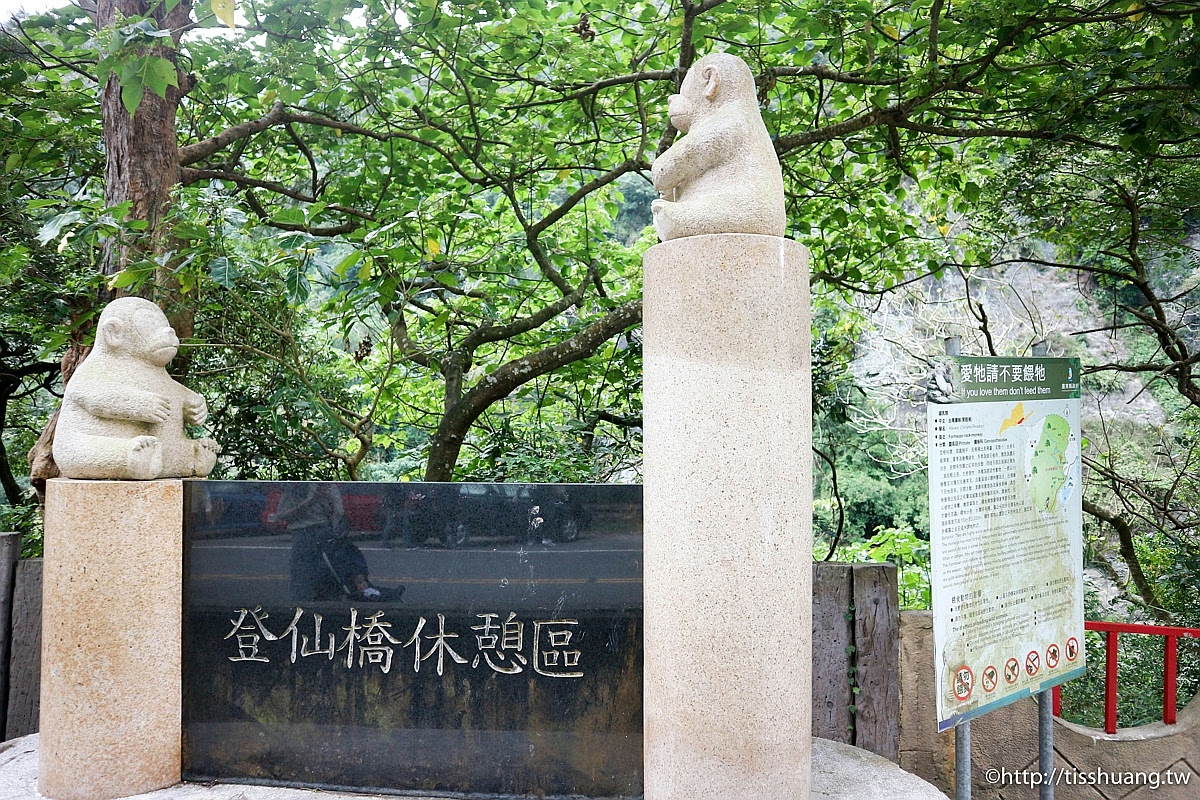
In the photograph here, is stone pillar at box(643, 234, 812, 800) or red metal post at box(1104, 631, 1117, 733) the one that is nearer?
stone pillar at box(643, 234, 812, 800)

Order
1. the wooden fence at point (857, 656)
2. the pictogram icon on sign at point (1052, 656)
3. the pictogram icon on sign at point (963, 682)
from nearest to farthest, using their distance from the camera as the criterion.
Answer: the pictogram icon on sign at point (963, 682), the pictogram icon on sign at point (1052, 656), the wooden fence at point (857, 656)

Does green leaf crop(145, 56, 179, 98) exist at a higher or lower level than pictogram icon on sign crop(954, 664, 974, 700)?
higher

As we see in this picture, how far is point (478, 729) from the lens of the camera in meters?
3.36

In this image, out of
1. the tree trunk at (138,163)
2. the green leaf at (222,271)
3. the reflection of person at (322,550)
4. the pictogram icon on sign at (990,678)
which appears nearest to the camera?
the pictogram icon on sign at (990,678)

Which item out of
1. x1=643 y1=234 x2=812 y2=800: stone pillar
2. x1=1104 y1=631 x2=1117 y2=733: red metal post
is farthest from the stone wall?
x1=643 y1=234 x2=812 y2=800: stone pillar

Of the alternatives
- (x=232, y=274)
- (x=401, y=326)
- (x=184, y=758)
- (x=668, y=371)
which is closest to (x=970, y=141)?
(x=401, y=326)

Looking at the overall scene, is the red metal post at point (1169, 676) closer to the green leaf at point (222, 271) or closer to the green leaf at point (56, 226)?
the green leaf at point (222, 271)

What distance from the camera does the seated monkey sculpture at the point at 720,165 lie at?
2639 millimetres

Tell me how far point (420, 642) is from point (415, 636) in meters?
0.03

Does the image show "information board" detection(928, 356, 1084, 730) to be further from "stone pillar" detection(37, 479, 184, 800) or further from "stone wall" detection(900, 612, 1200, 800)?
"stone pillar" detection(37, 479, 184, 800)

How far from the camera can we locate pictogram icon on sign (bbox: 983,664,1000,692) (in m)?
2.62

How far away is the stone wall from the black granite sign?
142 centimetres

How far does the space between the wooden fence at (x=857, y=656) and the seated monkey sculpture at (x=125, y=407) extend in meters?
2.85

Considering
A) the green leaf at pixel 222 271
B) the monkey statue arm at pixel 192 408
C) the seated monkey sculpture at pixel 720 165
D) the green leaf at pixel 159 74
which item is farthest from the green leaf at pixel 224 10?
the seated monkey sculpture at pixel 720 165
